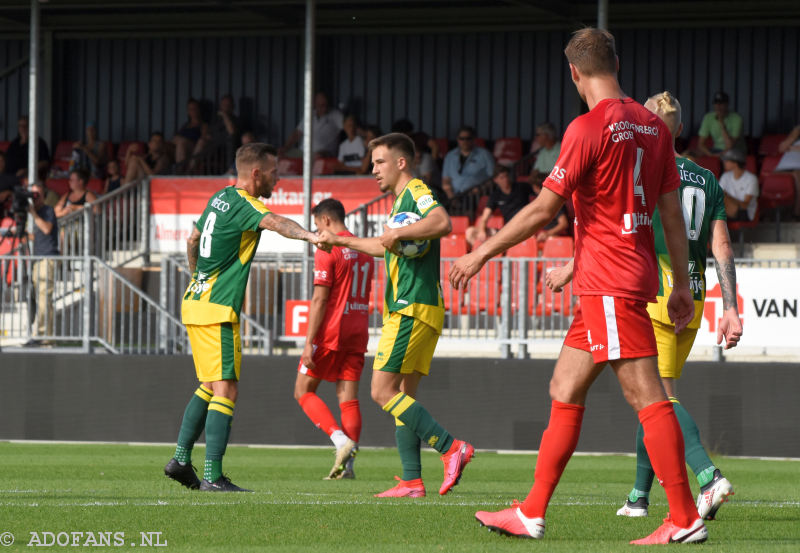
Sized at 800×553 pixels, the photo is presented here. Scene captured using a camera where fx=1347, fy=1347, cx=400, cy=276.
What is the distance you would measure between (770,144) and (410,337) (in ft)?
45.6

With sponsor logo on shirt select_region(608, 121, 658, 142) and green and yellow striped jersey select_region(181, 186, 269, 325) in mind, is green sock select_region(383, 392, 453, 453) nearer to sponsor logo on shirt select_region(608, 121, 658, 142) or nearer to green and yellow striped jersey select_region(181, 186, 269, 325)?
green and yellow striped jersey select_region(181, 186, 269, 325)

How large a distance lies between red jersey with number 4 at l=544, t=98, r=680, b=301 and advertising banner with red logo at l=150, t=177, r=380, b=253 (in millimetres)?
13134

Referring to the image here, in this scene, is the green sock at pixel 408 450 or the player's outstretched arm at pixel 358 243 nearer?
the player's outstretched arm at pixel 358 243

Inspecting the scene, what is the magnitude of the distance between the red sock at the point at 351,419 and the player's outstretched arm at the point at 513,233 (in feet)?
15.7

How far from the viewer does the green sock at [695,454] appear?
644cm

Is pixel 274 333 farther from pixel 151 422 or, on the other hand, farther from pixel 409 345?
pixel 409 345

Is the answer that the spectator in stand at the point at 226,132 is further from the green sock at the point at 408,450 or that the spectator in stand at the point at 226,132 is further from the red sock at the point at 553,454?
the red sock at the point at 553,454

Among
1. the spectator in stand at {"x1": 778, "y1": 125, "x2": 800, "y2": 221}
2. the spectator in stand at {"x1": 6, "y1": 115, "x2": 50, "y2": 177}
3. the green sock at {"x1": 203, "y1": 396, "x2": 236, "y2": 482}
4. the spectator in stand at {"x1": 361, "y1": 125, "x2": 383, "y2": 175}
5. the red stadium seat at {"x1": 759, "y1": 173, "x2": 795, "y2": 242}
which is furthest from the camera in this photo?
the spectator in stand at {"x1": 6, "y1": 115, "x2": 50, "y2": 177}

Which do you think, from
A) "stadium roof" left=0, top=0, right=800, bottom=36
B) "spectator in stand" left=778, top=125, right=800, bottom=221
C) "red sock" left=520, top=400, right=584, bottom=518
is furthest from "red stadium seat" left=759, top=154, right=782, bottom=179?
"red sock" left=520, top=400, right=584, bottom=518

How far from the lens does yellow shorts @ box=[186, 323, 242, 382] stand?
26.7 ft

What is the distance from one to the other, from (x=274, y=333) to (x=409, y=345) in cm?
677

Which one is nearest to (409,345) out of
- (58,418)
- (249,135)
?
(58,418)

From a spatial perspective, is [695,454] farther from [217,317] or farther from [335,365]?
[335,365]

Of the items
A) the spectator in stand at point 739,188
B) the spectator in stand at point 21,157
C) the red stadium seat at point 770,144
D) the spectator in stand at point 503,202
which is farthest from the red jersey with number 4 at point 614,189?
the spectator in stand at point 21,157
